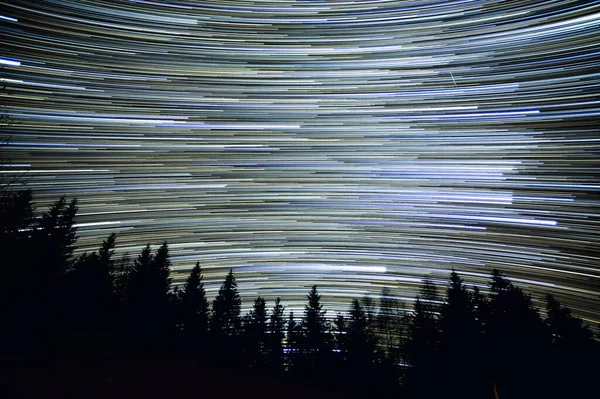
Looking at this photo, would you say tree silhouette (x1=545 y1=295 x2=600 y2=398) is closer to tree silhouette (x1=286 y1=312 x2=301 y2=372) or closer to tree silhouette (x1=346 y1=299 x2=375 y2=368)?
tree silhouette (x1=346 y1=299 x2=375 y2=368)

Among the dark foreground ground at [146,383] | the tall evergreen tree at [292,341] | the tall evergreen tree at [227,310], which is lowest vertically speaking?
the dark foreground ground at [146,383]

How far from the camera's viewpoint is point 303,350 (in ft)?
93.1

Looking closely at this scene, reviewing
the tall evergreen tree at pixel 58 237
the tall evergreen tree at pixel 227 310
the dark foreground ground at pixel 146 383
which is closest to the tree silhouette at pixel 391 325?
the tall evergreen tree at pixel 227 310

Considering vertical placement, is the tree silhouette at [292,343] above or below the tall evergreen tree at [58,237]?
below

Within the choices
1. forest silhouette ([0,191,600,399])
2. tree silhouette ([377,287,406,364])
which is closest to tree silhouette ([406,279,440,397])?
forest silhouette ([0,191,600,399])

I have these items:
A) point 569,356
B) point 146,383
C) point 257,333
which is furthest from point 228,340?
point 569,356

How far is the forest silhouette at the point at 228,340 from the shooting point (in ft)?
27.6

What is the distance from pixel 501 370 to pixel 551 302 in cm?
1435

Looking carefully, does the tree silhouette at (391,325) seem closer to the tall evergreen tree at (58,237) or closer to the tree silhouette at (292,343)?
the tree silhouette at (292,343)

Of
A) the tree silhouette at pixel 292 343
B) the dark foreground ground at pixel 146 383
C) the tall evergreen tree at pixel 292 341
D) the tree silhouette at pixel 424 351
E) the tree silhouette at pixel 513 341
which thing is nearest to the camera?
the dark foreground ground at pixel 146 383

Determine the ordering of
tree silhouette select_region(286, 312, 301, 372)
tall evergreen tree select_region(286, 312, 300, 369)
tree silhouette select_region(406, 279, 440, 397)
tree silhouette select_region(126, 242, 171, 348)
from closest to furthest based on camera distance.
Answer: tree silhouette select_region(406, 279, 440, 397)
tree silhouette select_region(126, 242, 171, 348)
tree silhouette select_region(286, 312, 301, 372)
tall evergreen tree select_region(286, 312, 300, 369)

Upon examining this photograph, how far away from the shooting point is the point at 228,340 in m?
26.0

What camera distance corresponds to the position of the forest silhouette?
841 centimetres

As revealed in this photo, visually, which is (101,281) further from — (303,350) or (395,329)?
(395,329)
